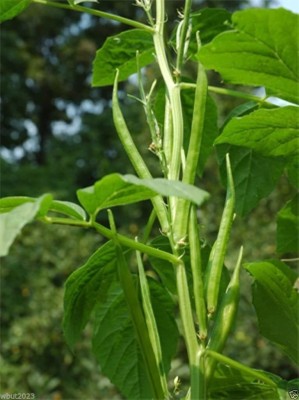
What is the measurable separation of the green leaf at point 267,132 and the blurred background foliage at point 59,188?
100mm

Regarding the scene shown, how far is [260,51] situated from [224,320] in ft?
0.65

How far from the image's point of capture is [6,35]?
11.6m

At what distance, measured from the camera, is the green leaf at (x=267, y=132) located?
656 mm

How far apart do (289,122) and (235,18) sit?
0.14m

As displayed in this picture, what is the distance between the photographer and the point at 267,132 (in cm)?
69

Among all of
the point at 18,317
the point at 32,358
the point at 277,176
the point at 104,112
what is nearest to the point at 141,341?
the point at 277,176

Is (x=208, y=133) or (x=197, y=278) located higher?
(x=208, y=133)

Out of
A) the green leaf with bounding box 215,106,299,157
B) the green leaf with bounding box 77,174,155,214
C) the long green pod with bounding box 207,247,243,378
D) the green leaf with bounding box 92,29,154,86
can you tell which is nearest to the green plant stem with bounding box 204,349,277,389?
the long green pod with bounding box 207,247,243,378

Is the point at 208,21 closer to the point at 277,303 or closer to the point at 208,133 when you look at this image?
the point at 208,133

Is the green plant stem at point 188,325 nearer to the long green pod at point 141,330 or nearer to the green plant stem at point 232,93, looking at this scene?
the long green pod at point 141,330

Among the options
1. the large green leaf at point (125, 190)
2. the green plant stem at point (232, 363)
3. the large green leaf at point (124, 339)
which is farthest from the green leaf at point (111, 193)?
the large green leaf at point (124, 339)

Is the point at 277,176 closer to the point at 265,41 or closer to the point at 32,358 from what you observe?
the point at 265,41

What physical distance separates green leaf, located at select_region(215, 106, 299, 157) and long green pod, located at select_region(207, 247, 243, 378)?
6.4 inches

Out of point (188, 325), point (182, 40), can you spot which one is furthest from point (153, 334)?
point (182, 40)
